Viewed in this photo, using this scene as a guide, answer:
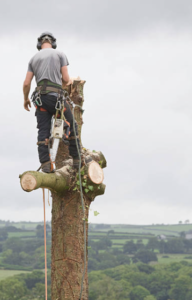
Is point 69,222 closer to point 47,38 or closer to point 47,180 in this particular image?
point 47,180

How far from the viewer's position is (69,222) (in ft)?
33.7

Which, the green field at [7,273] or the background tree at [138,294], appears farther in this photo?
the green field at [7,273]

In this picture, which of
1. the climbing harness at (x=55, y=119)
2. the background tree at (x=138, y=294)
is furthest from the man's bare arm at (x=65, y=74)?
the background tree at (x=138, y=294)

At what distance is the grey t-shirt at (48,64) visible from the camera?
10023 millimetres

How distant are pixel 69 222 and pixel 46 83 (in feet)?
7.78

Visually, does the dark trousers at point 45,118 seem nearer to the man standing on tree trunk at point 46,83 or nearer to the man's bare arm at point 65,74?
the man standing on tree trunk at point 46,83

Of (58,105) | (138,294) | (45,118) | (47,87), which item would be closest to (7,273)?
(138,294)

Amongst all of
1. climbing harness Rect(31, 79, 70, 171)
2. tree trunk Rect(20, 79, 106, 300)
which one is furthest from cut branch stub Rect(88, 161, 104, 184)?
climbing harness Rect(31, 79, 70, 171)

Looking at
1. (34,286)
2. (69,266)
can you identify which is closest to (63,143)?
(69,266)

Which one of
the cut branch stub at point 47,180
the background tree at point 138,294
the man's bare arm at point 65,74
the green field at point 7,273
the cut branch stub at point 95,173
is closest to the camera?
the cut branch stub at point 47,180

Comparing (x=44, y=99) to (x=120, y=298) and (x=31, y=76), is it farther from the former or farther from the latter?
(x=120, y=298)

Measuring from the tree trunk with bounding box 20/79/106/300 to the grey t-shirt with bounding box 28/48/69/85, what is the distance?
1.57 m

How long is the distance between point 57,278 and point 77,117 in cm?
295


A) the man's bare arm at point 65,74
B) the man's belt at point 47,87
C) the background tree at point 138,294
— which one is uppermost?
the man's bare arm at point 65,74
